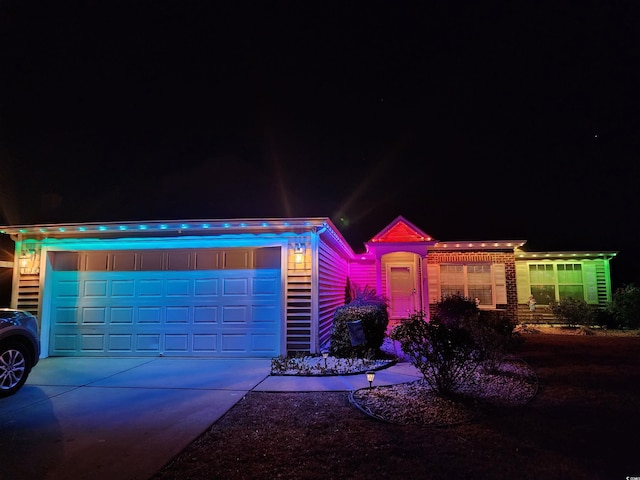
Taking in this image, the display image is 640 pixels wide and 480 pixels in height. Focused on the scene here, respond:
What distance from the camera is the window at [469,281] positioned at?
13.7 meters

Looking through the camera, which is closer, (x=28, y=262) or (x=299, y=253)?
(x=299, y=253)

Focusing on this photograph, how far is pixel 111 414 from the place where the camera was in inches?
183

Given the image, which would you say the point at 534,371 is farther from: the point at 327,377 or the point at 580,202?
the point at 580,202

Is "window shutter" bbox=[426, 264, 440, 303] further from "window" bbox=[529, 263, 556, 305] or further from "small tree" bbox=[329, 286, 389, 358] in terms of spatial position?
"small tree" bbox=[329, 286, 389, 358]

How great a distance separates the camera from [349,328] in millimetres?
7750

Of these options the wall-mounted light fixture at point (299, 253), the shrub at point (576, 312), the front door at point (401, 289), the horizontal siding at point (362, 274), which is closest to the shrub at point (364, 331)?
the wall-mounted light fixture at point (299, 253)

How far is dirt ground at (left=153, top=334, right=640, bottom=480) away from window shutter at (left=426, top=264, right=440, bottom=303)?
838cm

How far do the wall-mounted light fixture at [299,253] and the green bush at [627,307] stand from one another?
1113cm

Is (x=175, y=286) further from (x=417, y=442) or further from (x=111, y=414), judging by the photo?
(x=417, y=442)

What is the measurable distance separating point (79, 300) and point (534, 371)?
948 cm

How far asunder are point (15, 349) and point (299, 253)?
5.03 m

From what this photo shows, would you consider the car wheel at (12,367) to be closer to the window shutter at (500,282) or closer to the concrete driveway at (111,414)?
the concrete driveway at (111,414)

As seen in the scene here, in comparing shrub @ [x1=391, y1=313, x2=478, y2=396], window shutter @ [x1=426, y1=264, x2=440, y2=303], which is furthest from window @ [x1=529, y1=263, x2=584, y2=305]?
shrub @ [x1=391, y1=313, x2=478, y2=396]

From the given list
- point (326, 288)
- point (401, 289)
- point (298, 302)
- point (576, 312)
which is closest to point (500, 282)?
point (576, 312)
